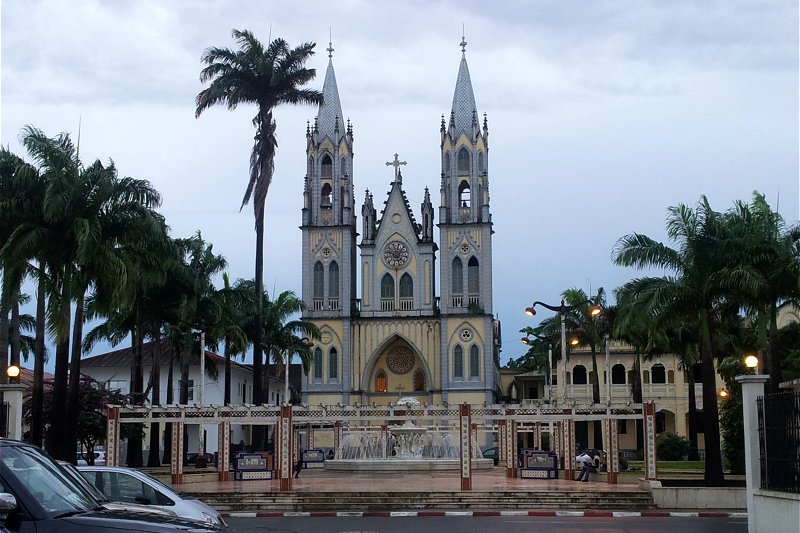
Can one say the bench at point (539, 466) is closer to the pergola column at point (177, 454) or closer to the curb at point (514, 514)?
the curb at point (514, 514)

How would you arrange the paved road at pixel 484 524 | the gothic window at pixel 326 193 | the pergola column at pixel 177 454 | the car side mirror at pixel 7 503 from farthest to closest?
the gothic window at pixel 326 193 < the pergola column at pixel 177 454 < the paved road at pixel 484 524 < the car side mirror at pixel 7 503

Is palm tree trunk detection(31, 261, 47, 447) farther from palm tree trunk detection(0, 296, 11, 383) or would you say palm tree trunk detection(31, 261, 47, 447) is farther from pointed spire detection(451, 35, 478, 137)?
pointed spire detection(451, 35, 478, 137)

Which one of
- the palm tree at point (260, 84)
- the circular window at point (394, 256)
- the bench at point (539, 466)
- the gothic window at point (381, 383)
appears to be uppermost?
the palm tree at point (260, 84)

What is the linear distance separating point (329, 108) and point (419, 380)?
21271 mm

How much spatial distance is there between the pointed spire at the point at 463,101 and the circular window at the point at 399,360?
16.1 metres

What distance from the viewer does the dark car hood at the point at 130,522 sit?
23.4 feet

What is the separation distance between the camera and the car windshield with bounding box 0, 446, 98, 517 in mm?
7562

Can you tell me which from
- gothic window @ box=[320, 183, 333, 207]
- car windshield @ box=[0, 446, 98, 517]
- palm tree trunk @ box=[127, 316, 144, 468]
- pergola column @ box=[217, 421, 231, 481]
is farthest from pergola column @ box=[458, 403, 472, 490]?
gothic window @ box=[320, 183, 333, 207]

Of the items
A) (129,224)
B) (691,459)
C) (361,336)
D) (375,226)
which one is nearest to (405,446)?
(129,224)

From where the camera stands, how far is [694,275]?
27656 mm

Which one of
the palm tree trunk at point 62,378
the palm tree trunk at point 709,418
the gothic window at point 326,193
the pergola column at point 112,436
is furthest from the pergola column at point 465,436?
the gothic window at point 326,193

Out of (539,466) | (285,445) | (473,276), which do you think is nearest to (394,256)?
(473,276)

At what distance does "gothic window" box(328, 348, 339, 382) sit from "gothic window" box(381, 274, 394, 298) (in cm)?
543

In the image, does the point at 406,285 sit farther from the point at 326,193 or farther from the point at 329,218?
the point at 326,193
